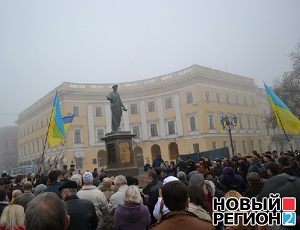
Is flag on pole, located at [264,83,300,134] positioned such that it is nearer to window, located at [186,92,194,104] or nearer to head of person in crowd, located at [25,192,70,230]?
head of person in crowd, located at [25,192,70,230]

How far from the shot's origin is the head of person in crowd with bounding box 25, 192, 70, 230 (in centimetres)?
219

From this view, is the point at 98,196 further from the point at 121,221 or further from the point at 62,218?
the point at 62,218

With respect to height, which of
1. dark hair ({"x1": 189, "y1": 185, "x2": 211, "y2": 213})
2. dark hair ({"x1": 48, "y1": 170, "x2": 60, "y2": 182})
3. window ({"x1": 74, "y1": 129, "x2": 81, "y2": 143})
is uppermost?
window ({"x1": 74, "y1": 129, "x2": 81, "y2": 143})

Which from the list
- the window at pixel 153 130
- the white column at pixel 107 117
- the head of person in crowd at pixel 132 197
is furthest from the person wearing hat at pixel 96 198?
the white column at pixel 107 117

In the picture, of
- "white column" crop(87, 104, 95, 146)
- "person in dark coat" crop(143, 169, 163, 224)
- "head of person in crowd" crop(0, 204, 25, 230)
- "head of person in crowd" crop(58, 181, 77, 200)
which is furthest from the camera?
"white column" crop(87, 104, 95, 146)

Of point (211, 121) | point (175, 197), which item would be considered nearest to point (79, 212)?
point (175, 197)

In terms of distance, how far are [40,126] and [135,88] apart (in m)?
18.1

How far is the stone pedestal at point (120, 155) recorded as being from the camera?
12.8 m

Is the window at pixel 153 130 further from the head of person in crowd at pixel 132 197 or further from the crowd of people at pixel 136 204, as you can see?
the head of person in crowd at pixel 132 197

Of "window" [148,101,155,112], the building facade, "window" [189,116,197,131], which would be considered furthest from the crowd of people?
"window" [148,101,155,112]

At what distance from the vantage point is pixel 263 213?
7.45 feet

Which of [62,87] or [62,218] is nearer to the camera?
[62,218]

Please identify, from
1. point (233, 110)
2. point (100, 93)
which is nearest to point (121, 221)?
point (100, 93)

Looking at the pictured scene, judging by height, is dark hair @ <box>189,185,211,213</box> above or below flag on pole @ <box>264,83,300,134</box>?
below
